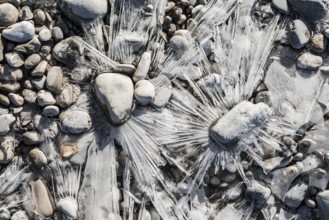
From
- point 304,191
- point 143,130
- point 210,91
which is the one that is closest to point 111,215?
point 143,130

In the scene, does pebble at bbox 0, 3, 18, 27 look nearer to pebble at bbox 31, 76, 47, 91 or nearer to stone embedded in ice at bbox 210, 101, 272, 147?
pebble at bbox 31, 76, 47, 91

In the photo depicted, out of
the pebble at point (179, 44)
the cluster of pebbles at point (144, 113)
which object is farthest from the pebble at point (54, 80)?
the pebble at point (179, 44)

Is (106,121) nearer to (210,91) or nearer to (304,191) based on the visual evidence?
(210,91)

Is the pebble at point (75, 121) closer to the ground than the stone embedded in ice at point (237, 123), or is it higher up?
closer to the ground

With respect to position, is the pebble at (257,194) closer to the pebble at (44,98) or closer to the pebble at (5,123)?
the pebble at (44,98)

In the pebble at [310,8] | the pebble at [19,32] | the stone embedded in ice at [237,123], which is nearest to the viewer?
the pebble at [19,32]

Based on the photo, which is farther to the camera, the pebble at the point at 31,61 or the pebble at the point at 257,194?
the pebble at the point at 257,194
